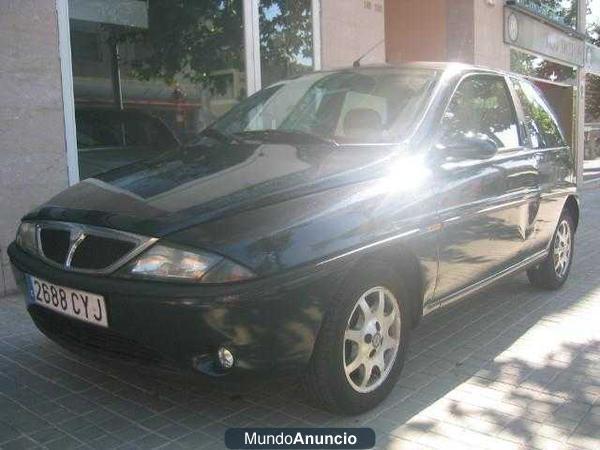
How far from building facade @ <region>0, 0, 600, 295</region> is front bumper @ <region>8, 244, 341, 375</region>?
9.54ft

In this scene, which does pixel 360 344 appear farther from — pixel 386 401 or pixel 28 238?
pixel 28 238

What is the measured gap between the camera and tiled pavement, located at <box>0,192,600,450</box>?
2.85 m

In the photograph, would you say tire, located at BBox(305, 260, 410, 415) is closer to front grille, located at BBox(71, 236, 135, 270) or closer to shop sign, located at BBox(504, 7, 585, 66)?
front grille, located at BBox(71, 236, 135, 270)

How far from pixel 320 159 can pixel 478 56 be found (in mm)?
8887

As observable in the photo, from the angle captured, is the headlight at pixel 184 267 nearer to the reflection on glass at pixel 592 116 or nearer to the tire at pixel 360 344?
the tire at pixel 360 344

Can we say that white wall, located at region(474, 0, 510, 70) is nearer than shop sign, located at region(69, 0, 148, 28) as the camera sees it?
No

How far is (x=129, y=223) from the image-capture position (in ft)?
8.80

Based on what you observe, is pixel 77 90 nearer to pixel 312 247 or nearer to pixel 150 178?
pixel 150 178

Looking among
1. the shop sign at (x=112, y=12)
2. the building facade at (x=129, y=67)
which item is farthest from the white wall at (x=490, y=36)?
the shop sign at (x=112, y=12)

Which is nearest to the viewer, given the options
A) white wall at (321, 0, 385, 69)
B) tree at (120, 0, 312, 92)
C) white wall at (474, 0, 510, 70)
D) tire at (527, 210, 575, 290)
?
tire at (527, 210, 575, 290)

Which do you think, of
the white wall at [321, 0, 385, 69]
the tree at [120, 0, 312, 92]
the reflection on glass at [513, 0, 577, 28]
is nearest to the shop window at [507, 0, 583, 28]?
the reflection on glass at [513, 0, 577, 28]

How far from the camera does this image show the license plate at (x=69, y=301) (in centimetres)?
269

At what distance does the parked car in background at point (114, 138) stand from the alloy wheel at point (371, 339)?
3.35m

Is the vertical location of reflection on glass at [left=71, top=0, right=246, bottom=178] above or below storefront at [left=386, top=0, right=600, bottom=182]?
below
